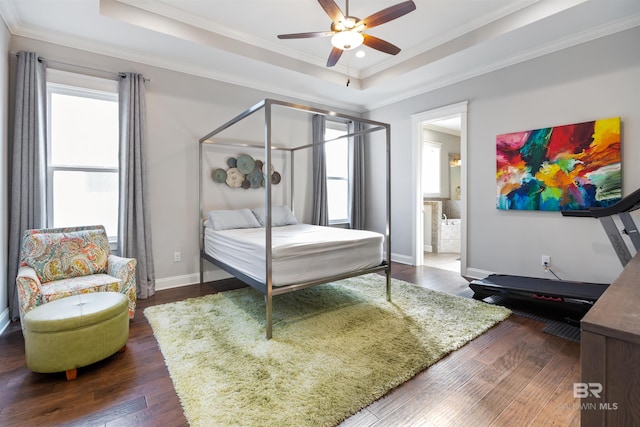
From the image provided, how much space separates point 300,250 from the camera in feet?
8.57

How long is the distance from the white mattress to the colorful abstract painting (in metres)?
1.89

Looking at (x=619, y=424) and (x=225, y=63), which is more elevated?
(x=225, y=63)

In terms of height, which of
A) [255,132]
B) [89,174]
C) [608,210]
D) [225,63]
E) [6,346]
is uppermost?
[225,63]

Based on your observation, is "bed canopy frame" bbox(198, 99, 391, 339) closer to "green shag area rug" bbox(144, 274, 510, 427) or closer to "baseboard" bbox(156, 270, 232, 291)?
"baseboard" bbox(156, 270, 232, 291)

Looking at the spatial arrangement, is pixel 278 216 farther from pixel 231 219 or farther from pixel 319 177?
pixel 319 177

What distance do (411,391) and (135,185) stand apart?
3.31 meters

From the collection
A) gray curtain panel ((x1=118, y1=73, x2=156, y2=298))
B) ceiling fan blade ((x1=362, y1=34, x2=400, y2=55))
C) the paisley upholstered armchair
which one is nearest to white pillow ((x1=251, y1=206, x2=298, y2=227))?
gray curtain panel ((x1=118, y1=73, x2=156, y2=298))

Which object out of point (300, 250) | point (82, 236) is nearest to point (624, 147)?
point (300, 250)

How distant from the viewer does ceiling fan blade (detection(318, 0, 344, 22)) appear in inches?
88.1

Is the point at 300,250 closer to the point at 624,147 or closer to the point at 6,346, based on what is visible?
the point at 6,346

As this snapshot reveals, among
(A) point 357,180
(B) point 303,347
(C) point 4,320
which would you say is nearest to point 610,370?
(B) point 303,347

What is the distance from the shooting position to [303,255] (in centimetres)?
264

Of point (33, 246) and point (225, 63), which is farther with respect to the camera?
point (225, 63)

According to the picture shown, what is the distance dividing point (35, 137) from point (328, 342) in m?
3.24
